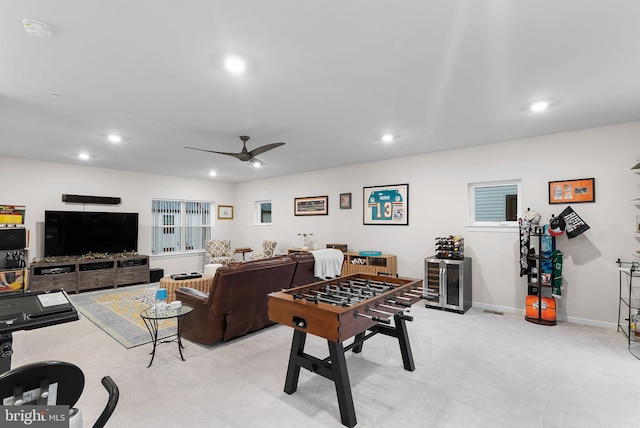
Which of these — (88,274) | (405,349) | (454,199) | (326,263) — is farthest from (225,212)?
(405,349)

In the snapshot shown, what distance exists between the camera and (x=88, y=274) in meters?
6.03

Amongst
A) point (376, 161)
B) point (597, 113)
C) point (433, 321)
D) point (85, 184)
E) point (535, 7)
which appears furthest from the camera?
point (85, 184)

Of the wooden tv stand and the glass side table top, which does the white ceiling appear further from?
the wooden tv stand

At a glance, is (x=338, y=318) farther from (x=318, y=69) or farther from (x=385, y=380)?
(x=318, y=69)

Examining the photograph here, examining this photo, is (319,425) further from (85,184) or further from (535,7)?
(85,184)

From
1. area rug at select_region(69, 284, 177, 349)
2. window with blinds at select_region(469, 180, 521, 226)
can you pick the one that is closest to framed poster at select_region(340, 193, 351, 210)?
window with blinds at select_region(469, 180, 521, 226)

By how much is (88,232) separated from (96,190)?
0.94 metres

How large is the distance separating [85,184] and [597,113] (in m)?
8.66

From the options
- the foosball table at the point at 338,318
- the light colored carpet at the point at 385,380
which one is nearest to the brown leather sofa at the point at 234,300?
the light colored carpet at the point at 385,380

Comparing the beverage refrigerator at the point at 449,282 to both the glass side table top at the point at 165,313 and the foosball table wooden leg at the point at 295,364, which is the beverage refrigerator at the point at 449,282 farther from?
the glass side table top at the point at 165,313

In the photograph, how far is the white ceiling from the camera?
1.85 meters

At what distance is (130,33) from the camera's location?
6.69 ft

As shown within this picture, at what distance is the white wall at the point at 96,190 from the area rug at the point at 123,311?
1443 millimetres

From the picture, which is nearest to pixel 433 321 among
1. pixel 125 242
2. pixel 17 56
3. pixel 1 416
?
pixel 1 416
